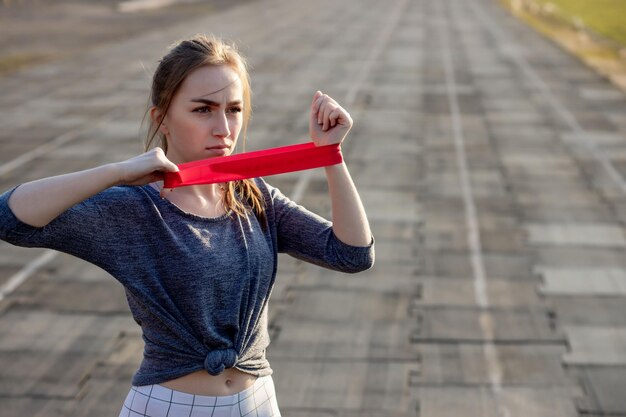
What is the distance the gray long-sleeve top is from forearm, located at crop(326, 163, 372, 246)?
0.23m

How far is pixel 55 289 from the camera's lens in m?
9.92

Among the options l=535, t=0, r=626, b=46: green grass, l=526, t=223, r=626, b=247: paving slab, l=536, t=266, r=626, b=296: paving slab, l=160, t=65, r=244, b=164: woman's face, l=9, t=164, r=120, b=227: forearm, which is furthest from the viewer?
l=535, t=0, r=626, b=46: green grass

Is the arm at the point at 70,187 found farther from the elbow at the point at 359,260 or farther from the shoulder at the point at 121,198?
the elbow at the point at 359,260

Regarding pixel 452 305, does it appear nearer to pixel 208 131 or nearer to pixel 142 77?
pixel 208 131

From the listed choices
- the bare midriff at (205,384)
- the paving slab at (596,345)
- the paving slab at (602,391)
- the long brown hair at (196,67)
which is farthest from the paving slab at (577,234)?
the bare midriff at (205,384)

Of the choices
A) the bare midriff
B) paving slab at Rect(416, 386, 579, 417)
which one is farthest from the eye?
paving slab at Rect(416, 386, 579, 417)

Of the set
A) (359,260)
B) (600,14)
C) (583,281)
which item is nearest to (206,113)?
(359,260)

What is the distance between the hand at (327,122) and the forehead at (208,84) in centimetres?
25

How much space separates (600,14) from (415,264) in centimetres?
4543

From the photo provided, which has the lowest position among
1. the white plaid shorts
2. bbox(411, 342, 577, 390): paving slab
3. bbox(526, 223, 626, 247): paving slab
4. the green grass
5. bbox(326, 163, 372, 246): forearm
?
the green grass

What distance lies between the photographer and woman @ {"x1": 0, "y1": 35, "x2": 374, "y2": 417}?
2.81 metres

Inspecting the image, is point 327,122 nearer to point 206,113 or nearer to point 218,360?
point 206,113

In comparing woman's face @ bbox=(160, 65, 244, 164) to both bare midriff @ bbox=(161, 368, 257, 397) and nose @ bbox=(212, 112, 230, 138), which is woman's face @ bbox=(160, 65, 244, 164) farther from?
bare midriff @ bbox=(161, 368, 257, 397)

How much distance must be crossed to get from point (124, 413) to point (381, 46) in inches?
1254
